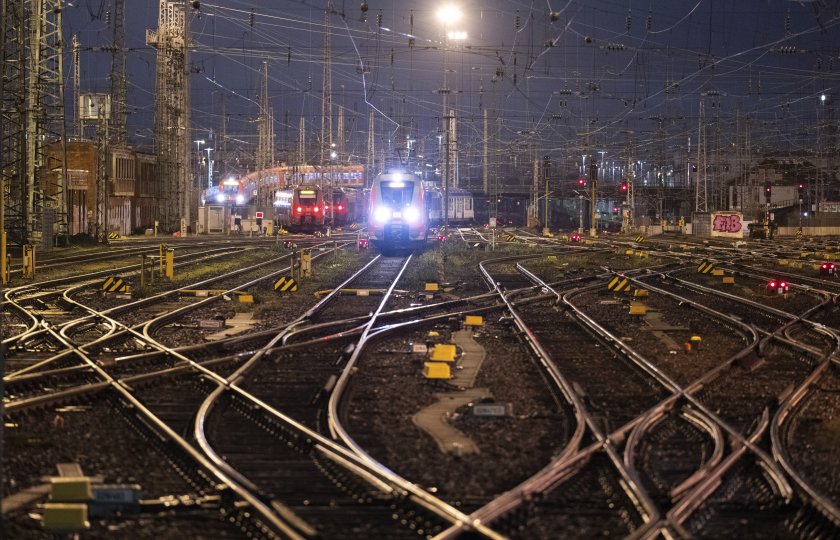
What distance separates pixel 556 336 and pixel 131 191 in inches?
1823

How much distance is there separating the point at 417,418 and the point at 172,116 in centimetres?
4594

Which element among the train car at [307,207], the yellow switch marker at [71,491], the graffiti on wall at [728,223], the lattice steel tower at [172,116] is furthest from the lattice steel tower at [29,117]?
the graffiti on wall at [728,223]

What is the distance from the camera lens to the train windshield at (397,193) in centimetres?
3812

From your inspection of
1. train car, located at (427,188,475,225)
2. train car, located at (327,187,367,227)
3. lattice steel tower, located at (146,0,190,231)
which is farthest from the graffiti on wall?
lattice steel tower, located at (146,0,190,231)

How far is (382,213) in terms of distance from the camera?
3856 cm

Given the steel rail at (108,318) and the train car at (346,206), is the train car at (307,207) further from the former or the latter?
the steel rail at (108,318)

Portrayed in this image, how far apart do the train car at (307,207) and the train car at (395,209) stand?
21136 millimetres

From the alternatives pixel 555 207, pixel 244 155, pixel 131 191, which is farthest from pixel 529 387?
pixel 244 155

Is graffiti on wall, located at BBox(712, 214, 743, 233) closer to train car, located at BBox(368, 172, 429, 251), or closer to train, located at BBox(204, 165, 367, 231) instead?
train, located at BBox(204, 165, 367, 231)

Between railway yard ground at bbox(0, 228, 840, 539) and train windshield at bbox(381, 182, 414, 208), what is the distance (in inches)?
729

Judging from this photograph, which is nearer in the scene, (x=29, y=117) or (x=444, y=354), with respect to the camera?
(x=444, y=354)

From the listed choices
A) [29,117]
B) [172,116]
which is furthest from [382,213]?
[172,116]

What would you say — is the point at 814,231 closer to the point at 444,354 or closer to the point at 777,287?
the point at 777,287

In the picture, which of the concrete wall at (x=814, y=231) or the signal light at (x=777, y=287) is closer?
the signal light at (x=777, y=287)
